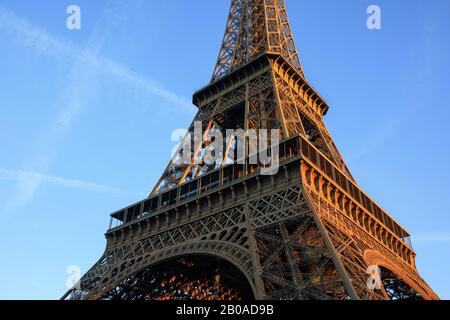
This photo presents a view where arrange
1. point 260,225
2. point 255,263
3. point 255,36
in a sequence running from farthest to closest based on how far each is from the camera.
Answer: point 255,36, point 260,225, point 255,263

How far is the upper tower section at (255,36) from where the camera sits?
1555 inches

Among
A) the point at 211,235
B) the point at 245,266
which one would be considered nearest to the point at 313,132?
the point at 211,235

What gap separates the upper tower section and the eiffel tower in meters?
0.73

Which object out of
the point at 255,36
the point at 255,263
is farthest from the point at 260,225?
the point at 255,36

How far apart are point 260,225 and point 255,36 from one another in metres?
23.1

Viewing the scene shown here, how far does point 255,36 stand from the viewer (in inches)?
1630

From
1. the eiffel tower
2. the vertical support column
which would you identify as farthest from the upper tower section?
the vertical support column

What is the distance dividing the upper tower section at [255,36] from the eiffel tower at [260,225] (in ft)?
2.39

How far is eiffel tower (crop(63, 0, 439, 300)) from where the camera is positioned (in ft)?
66.4

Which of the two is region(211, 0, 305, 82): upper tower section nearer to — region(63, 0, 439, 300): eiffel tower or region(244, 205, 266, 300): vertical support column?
region(63, 0, 439, 300): eiffel tower

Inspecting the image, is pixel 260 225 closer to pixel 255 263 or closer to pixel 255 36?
pixel 255 263

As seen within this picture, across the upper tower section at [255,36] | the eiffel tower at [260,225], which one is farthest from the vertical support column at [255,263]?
the upper tower section at [255,36]

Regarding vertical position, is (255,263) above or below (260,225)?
below

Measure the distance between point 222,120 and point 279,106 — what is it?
693cm
